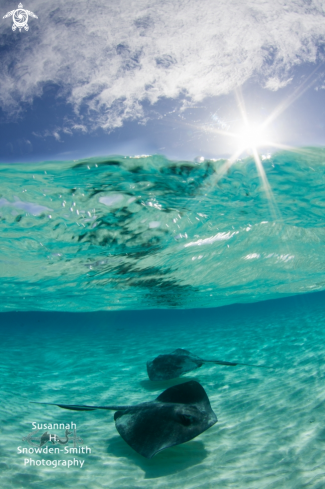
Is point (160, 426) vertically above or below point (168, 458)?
above

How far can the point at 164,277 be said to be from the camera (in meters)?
15.8

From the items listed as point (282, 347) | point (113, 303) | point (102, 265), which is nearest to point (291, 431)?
point (282, 347)

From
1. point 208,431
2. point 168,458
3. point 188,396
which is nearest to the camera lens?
point 168,458

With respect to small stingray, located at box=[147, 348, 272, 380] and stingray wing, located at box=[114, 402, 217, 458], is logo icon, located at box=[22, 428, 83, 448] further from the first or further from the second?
small stingray, located at box=[147, 348, 272, 380]

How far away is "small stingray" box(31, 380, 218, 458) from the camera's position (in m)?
2.92

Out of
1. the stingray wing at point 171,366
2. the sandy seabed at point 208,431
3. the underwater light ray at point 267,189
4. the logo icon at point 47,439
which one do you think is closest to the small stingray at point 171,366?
the stingray wing at point 171,366

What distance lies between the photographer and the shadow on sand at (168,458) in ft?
9.95

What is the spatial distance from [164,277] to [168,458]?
1259 centimetres

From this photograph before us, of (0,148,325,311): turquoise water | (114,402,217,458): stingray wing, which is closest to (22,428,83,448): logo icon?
(114,402,217,458): stingray wing

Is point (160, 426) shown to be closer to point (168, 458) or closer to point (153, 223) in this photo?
point (168, 458)

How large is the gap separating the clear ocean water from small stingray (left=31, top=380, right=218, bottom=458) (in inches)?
17.1

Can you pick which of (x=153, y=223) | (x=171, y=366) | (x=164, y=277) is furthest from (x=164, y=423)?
(x=164, y=277)

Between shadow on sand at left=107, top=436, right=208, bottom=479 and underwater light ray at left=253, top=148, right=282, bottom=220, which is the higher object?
underwater light ray at left=253, top=148, right=282, bottom=220

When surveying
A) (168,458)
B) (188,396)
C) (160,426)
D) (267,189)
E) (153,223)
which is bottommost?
(168,458)
